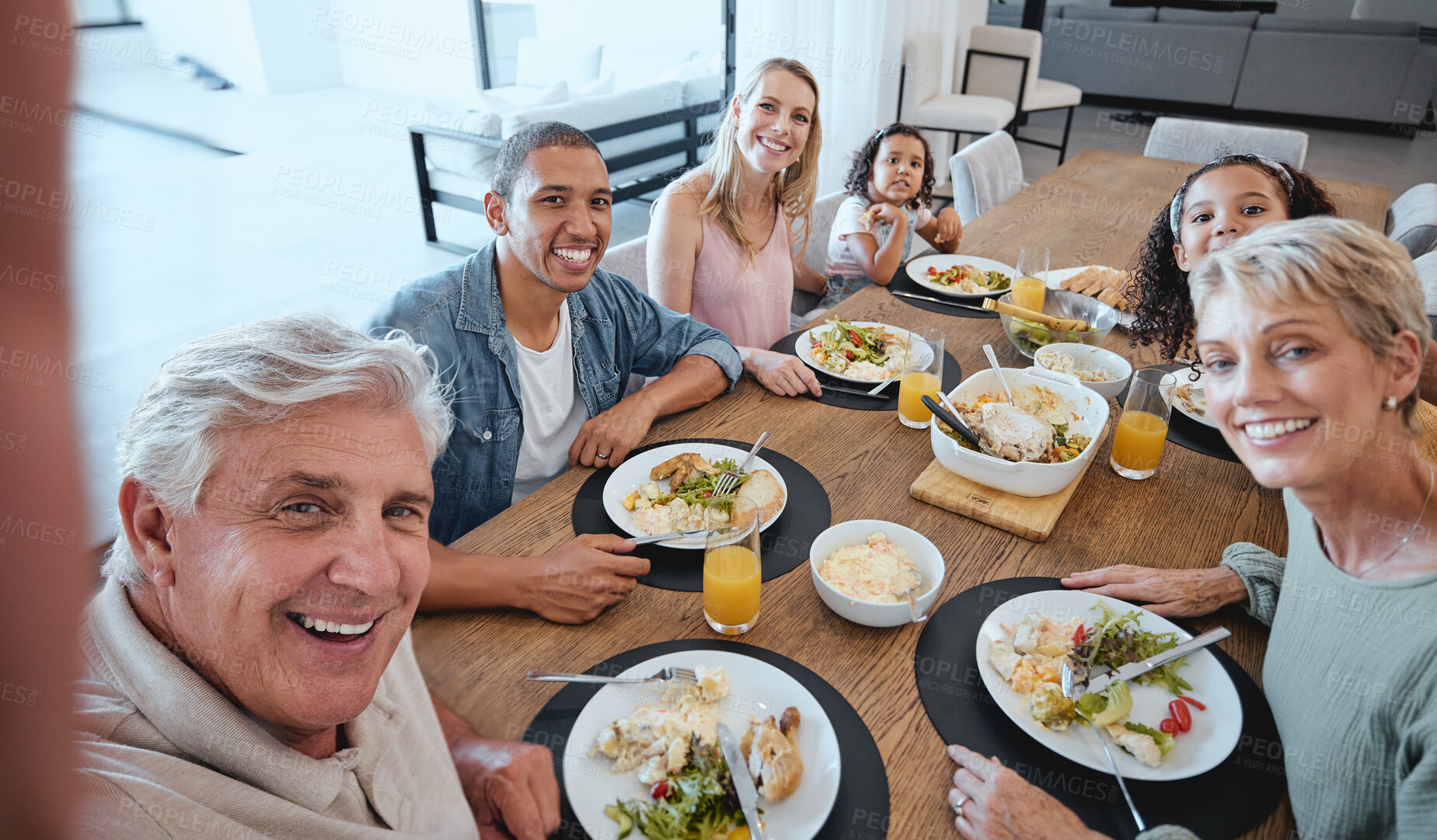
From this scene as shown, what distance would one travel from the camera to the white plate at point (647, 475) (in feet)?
4.74

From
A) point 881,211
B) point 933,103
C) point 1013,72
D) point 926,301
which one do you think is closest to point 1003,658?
point 926,301

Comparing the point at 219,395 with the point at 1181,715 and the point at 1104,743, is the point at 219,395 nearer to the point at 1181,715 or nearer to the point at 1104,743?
the point at 1104,743

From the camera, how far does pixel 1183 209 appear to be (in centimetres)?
199

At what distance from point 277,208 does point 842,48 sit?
414 centimetres

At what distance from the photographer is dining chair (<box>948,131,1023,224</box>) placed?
12.3 ft

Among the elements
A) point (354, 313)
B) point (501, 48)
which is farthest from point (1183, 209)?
point (501, 48)

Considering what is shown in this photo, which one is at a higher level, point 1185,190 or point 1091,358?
point 1185,190

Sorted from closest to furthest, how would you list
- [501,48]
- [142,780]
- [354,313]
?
1. [142,780]
2. [354,313]
3. [501,48]

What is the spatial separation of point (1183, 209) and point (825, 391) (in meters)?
0.99

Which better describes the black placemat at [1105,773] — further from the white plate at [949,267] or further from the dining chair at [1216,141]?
the dining chair at [1216,141]

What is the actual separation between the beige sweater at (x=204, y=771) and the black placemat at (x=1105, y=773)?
0.65 meters

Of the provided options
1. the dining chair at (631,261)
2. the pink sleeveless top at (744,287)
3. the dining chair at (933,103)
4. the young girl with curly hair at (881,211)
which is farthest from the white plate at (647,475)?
the dining chair at (933,103)

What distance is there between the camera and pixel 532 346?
1821 millimetres

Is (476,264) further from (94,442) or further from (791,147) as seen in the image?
(94,442)
